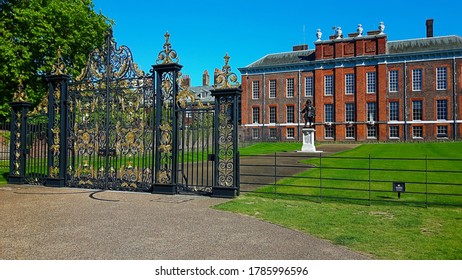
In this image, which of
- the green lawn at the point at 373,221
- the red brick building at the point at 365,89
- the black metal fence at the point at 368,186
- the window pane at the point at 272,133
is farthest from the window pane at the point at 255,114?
the green lawn at the point at 373,221

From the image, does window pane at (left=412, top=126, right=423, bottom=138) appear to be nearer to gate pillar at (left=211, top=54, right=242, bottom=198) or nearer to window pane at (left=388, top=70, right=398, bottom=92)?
window pane at (left=388, top=70, right=398, bottom=92)

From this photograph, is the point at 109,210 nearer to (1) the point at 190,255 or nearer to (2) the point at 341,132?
(1) the point at 190,255

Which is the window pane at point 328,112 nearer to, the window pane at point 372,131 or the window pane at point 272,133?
the window pane at point 372,131

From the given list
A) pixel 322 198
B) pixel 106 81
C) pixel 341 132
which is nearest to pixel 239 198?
pixel 322 198

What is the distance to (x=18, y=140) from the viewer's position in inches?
516

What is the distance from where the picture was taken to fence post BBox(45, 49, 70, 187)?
39.1 feet

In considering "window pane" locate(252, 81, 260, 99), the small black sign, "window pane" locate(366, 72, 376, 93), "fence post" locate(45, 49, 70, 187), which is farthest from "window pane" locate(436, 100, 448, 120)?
"fence post" locate(45, 49, 70, 187)

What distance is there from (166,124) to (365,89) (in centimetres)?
4140

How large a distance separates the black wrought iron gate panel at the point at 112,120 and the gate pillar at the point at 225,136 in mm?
2075

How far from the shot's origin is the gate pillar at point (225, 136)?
9773mm

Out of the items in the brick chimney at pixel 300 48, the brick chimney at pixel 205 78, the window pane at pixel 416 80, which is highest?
the brick chimney at pixel 300 48

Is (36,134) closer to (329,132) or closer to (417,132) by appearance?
Answer: (329,132)

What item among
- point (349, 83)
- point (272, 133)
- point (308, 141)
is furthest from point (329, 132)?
point (308, 141)

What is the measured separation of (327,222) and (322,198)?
2.86 meters
